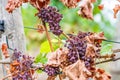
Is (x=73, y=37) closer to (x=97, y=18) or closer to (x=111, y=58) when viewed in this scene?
(x=111, y=58)

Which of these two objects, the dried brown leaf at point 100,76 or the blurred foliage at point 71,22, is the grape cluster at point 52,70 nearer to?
the dried brown leaf at point 100,76

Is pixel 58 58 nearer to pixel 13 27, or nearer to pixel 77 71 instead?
pixel 77 71

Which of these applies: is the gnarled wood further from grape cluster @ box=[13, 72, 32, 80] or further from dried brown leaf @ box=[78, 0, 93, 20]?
dried brown leaf @ box=[78, 0, 93, 20]

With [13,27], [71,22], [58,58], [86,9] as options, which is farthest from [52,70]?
[71,22]

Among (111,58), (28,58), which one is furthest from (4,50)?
(111,58)

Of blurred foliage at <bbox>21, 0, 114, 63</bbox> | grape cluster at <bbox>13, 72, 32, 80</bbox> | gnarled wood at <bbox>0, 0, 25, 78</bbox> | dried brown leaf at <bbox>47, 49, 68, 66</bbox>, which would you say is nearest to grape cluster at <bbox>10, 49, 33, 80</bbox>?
grape cluster at <bbox>13, 72, 32, 80</bbox>

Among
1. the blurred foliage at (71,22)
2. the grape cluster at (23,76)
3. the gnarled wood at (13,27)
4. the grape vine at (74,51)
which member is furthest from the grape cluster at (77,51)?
the blurred foliage at (71,22)
